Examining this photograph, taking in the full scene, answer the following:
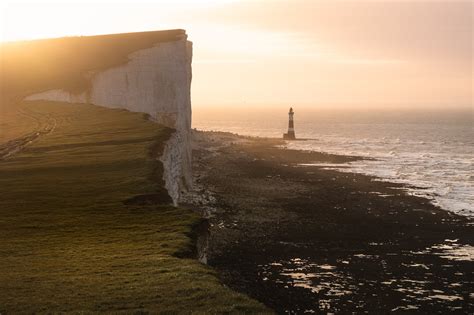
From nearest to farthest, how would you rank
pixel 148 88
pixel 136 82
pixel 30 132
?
pixel 30 132 < pixel 136 82 < pixel 148 88

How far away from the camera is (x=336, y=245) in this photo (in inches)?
1484

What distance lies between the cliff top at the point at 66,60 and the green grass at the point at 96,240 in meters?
30.0

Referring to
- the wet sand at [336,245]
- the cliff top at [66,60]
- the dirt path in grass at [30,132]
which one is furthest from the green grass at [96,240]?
the cliff top at [66,60]

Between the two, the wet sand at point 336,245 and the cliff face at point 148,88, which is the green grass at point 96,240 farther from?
the cliff face at point 148,88

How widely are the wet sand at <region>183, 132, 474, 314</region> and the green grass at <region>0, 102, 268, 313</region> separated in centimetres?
741

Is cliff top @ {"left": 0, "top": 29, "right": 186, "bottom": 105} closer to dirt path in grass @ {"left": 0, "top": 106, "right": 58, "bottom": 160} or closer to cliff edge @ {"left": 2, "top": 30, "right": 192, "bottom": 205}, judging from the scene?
cliff edge @ {"left": 2, "top": 30, "right": 192, "bottom": 205}

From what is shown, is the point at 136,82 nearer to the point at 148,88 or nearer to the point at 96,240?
the point at 148,88

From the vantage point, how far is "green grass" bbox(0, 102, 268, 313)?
46.1 ft

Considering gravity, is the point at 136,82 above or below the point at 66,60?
below

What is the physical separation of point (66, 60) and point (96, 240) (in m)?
57.3

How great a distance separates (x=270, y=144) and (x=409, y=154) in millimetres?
26913

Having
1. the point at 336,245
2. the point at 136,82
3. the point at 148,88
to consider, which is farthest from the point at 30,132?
the point at 336,245

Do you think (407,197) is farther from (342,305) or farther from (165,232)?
(165,232)

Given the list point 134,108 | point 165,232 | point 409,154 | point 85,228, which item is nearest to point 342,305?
point 165,232
